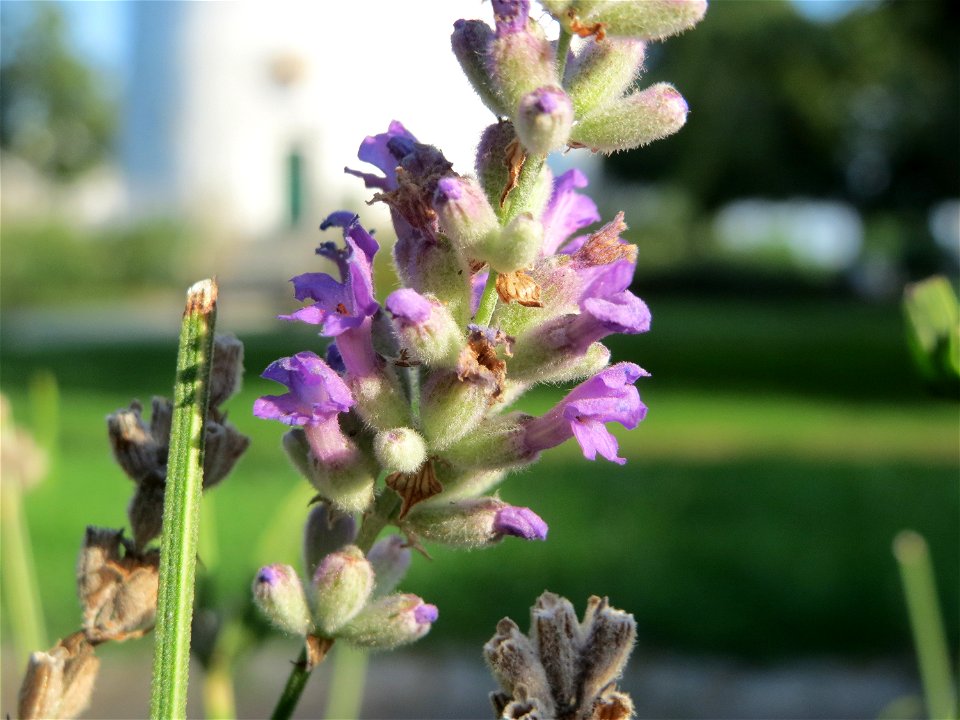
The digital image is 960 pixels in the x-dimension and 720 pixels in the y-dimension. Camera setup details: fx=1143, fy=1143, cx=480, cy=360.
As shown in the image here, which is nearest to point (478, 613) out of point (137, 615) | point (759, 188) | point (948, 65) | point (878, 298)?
point (137, 615)

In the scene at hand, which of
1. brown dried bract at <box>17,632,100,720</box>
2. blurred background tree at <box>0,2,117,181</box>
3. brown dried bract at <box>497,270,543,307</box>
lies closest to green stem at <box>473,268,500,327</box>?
brown dried bract at <box>497,270,543,307</box>

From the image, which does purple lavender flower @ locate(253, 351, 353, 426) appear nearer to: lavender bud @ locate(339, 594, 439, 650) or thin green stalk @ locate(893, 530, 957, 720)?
lavender bud @ locate(339, 594, 439, 650)

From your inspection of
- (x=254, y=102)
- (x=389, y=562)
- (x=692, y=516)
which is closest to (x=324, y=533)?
(x=389, y=562)

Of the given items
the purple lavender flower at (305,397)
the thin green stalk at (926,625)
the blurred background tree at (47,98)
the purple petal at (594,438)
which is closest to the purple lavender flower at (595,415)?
the purple petal at (594,438)

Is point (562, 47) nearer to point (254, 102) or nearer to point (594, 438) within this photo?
point (594, 438)

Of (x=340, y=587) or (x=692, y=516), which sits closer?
(x=340, y=587)

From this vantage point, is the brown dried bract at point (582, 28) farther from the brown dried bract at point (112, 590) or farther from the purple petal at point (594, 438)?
the brown dried bract at point (112, 590)
